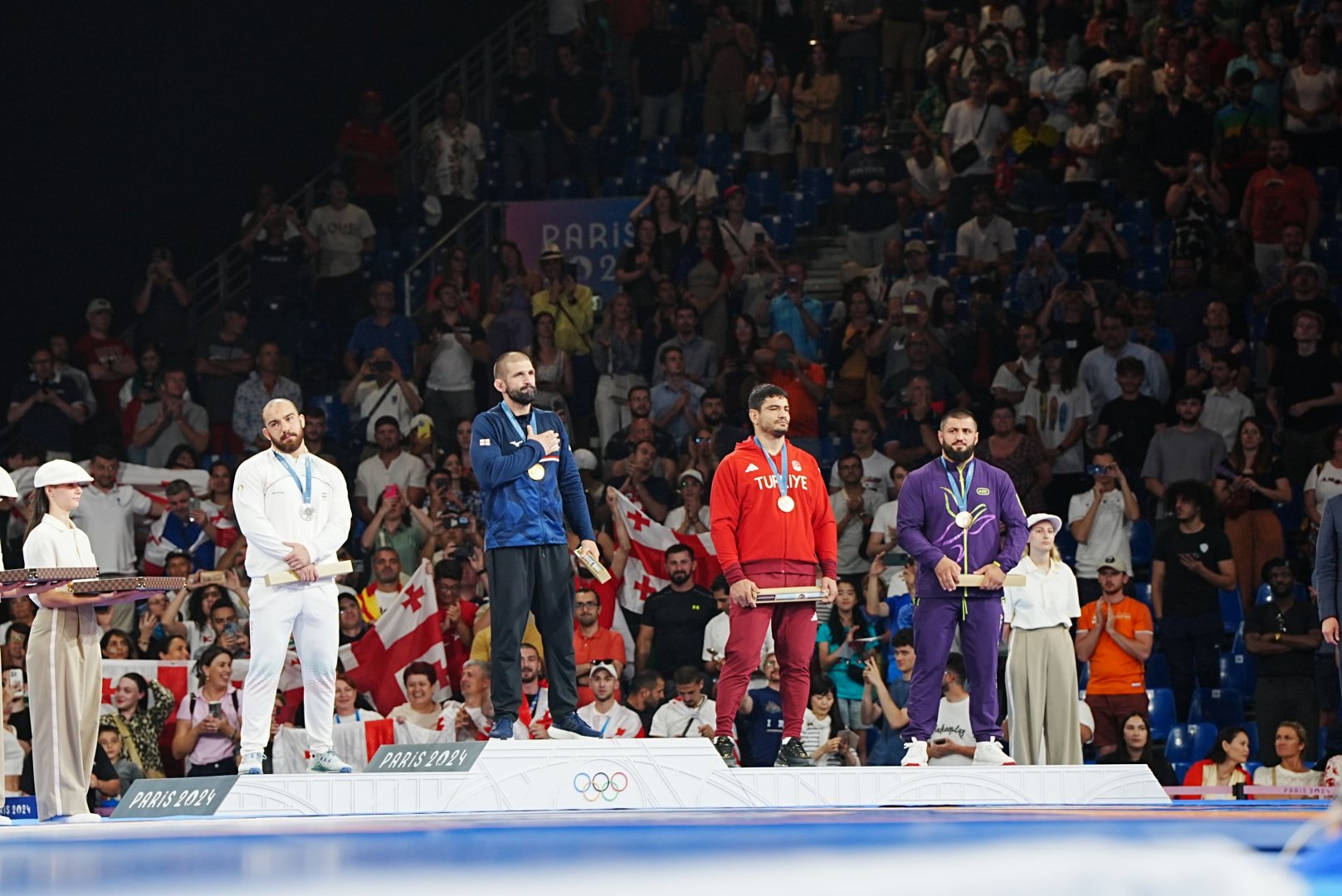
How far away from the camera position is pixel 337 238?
19.3m

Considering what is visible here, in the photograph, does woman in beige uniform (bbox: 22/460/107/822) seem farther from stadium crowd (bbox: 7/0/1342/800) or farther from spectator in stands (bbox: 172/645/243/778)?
stadium crowd (bbox: 7/0/1342/800)

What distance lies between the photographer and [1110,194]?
1805 centimetres

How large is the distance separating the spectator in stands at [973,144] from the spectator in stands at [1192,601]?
5.56 metres

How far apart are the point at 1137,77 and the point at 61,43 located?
1148 centimetres

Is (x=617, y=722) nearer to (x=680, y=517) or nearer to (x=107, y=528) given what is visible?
(x=680, y=517)

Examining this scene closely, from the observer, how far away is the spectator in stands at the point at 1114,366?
15.4 m

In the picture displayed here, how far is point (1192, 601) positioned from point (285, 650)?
7.36 m

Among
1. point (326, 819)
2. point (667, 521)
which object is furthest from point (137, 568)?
point (326, 819)

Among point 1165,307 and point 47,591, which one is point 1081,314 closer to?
point 1165,307

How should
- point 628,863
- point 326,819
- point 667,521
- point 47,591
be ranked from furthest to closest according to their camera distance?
point 667,521 → point 47,591 → point 326,819 → point 628,863

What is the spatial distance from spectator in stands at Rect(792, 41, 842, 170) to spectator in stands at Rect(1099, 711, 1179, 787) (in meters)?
8.79

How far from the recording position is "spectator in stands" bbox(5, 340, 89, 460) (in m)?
17.0

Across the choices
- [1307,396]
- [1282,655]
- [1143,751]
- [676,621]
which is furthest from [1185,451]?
[676,621]

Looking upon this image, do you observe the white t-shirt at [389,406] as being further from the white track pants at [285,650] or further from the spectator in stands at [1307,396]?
the spectator in stands at [1307,396]
